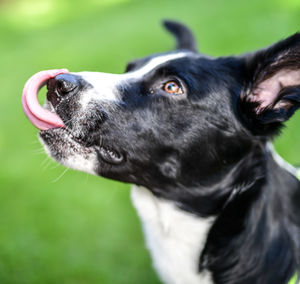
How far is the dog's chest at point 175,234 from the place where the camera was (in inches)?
93.0

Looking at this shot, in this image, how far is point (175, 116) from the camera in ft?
7.02

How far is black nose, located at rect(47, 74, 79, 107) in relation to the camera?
2021 mm

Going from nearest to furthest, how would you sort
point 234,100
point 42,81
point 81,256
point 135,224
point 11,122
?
point 42,81
point 234,100
point 81,256
point 135,224
point 11,122

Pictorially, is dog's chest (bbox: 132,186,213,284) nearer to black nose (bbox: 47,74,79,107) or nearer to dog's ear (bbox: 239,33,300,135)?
dog's ear (bbox: 239,33,300,135)

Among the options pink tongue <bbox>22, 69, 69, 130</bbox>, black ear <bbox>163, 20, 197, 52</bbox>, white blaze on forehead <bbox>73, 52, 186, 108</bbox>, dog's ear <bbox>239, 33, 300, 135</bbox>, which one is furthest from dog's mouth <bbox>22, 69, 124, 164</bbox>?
black ear <bbox>163, 20, 197, 52</bbox>

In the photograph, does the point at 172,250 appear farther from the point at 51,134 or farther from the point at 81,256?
the point at 81,256

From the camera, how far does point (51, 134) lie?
211 centimetres

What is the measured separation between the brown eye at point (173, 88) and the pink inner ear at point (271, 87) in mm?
437

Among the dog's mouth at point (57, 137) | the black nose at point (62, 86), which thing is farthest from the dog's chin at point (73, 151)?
the black nose at point (62, 86)

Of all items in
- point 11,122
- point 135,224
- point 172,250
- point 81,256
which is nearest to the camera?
point 172,250

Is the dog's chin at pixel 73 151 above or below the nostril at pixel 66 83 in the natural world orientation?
below

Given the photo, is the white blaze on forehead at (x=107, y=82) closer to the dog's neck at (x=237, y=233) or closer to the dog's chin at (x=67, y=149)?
the dog's chin at (x=67, y=149)

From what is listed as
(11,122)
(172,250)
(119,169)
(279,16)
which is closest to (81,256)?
(172,250)

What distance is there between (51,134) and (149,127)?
0.53m
